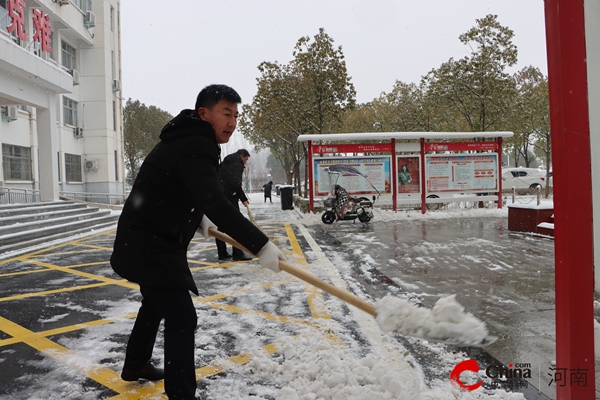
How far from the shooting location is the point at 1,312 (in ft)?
14.3

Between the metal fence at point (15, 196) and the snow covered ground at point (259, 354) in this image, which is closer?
the snow covered ground at point (259, 354)

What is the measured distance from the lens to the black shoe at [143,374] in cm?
265

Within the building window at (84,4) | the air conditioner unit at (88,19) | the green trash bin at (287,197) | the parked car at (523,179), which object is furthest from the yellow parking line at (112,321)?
the parked car at (523,179)

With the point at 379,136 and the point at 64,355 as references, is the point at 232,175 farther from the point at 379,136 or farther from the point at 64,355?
the point at 379,136

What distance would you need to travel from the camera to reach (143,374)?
267cm

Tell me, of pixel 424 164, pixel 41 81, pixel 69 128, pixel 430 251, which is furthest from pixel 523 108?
pixel 69 128

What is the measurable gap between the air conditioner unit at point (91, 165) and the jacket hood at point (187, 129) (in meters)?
25.9

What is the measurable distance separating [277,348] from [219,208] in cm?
155

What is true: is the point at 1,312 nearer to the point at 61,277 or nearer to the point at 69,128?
the point at 61,277

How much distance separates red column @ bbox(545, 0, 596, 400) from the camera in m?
1.85

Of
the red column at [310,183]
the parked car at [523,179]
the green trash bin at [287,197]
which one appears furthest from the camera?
the parked car at [523,179]

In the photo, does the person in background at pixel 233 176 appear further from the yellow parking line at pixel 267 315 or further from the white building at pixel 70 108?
the white building at pixel 70 108

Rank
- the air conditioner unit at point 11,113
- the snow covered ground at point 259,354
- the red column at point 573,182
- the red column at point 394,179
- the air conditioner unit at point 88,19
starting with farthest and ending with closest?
the air conditioner unit at point 88,19 → the air conditioner unit at point 11,113 → the red column at point 394,179 → the snow covered ground at point 259,354 → the red column at point 573,182

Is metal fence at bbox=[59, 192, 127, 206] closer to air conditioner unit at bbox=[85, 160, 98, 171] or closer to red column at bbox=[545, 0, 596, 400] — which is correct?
air conditioner unit at bbox=[85, 160, 98, 171]
